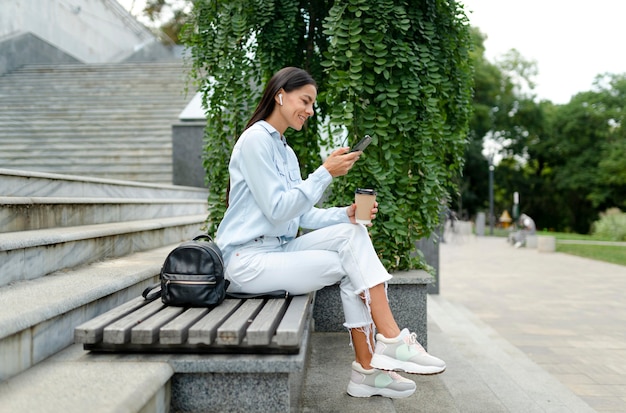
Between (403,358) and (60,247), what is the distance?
1947mm

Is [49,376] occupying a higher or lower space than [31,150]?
lower

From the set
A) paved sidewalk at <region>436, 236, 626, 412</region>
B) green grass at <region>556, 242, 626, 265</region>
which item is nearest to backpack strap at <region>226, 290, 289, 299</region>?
paved sidewalk at <region>436, 236, 626, 412</region>

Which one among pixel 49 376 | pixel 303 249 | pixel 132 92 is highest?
pixel 132 92

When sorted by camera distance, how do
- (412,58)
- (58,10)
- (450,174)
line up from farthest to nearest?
1. (58,10)
2. (450,174)
3. (412,58)

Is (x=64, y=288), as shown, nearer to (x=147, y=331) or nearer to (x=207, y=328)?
(x=147, y=331)

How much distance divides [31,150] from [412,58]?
7.81 metres

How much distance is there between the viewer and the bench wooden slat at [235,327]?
1.88m

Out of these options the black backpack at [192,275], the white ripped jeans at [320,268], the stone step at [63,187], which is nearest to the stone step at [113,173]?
the stone step at [63,187]

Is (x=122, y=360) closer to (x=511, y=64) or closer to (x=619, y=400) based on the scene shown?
(x=619, y=400)

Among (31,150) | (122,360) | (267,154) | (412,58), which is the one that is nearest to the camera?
(122,360)

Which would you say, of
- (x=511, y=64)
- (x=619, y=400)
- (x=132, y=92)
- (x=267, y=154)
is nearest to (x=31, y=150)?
(x=132, y=92)

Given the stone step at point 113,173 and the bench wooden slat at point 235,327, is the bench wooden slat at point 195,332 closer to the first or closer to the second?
the bench wooden slat at point 235,327

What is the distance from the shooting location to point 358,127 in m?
3.68

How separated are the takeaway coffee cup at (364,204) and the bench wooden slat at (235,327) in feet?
2.35
